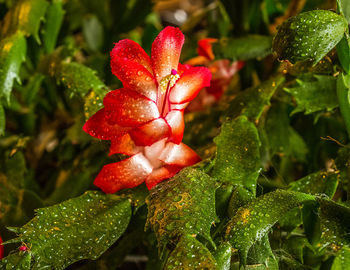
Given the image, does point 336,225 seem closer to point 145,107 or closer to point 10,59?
point 145,107

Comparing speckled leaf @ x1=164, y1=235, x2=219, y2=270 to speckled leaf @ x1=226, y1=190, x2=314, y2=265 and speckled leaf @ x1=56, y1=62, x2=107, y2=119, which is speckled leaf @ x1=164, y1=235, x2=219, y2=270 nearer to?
speckled leaf @ x1=226, y1=190, x2=314, y2=265

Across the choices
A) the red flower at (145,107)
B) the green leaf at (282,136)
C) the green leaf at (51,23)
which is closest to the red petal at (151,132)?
the red flower at (145,107)

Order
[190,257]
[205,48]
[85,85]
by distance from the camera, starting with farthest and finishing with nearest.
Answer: [205,48]
[85,85]
[190,257]

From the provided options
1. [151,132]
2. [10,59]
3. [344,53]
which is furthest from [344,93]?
[10,59]

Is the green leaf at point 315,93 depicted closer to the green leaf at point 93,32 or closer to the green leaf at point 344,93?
the green leaf at point 344,93

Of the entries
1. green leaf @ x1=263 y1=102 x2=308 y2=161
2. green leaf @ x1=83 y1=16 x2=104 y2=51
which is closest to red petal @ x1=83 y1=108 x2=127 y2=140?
green leaf @ x1=263 y1=102 x2=308 y2=161

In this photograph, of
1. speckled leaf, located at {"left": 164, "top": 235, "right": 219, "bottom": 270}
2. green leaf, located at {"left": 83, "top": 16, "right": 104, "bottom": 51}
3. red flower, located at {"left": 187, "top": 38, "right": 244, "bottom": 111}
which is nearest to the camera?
speckled leaf, located at {"left": 164, "top": 235, "right": 219, "bottom": 270}
